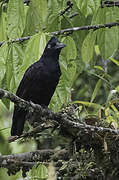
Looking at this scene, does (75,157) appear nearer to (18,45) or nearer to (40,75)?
(18,45)

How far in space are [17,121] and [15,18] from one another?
4.76 ft

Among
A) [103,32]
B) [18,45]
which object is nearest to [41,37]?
[18,45]

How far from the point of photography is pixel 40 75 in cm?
410

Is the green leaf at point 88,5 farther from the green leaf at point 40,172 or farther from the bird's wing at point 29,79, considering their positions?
the bird's wing at point 29,79

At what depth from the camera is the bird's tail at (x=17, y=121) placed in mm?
3660

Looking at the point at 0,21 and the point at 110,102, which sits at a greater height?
the point at 0,21

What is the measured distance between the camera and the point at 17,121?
407cm

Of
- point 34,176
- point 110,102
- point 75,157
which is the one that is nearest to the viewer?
point 34,176

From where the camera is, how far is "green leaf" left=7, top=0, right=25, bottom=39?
2840 millimetres

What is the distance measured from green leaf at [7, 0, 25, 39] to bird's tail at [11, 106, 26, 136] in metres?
0.93

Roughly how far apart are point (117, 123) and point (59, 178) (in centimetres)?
68

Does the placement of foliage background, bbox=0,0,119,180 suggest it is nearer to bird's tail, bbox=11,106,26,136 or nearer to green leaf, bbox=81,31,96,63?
green leaf, bbox=81,31,96,63

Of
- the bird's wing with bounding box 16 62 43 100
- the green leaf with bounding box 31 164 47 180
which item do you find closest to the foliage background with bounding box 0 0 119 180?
the green leaf with bounding box 31 164 47 180

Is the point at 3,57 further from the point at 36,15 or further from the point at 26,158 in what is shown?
the point at 26,158
